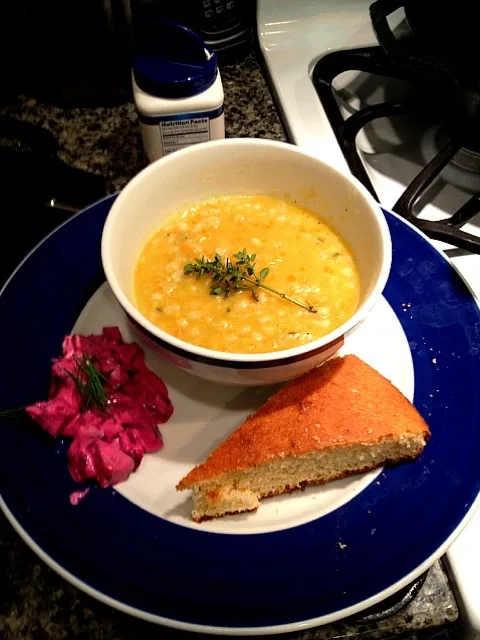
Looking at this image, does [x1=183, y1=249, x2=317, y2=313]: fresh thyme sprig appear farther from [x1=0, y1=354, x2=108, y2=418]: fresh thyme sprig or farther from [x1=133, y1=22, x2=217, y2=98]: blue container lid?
[x1=133, y1=22, x2=217, y2=98]: blue container lid

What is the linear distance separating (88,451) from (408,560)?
1.75ft

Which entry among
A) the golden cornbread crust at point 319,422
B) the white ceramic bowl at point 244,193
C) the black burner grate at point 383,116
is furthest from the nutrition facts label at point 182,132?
the golden cornbread crust at point 319,422

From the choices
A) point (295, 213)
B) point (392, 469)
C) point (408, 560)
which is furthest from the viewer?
point (295, 213)

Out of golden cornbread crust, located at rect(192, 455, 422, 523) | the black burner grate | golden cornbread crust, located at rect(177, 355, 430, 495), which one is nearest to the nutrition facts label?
the black burner grate

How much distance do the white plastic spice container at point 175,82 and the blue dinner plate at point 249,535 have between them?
21.5 inches

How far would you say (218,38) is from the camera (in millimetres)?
1734

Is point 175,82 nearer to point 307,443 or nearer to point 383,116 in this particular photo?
point 383,116

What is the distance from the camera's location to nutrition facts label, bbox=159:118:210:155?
1381 mm

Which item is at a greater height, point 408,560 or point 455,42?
point 455,42

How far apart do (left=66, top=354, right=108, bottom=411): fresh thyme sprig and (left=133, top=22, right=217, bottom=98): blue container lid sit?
623mm

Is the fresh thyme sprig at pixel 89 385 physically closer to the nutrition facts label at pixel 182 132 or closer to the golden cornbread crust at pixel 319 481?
the golden cornbread crust at pixel 319 481

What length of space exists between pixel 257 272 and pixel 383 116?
680 millimetres

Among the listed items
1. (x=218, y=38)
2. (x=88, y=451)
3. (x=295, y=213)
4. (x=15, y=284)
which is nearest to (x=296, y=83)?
(x=218, y=38)

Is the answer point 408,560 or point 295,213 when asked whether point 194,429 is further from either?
point 295,213
